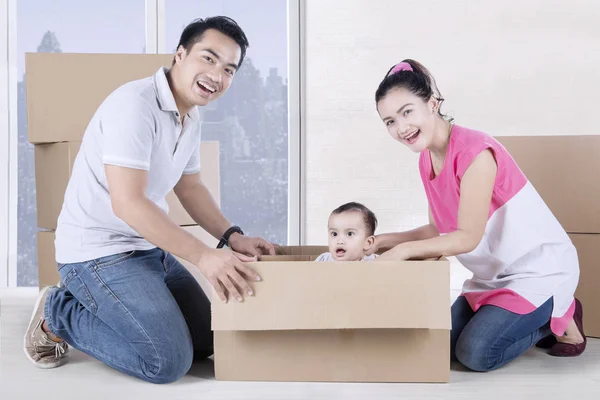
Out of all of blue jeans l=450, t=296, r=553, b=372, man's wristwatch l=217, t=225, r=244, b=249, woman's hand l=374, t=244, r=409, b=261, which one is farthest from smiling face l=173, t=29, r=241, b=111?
blue jeans l=450, t=296, r=553, b=372

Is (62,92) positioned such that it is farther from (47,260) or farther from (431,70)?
(431,70)

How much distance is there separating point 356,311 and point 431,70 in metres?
2.19

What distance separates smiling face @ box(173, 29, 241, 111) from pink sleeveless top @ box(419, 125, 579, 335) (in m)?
0.61

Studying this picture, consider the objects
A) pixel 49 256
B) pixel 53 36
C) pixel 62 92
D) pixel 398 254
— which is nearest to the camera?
pixel 398 254

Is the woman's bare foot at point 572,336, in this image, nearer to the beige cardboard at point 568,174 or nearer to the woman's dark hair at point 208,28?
the beige cardboard at point 568,174

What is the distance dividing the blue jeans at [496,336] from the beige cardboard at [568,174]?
1.48ft

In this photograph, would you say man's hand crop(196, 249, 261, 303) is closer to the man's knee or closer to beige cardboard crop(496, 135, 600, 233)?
the man's knee

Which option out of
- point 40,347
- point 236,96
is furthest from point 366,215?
point 236,96

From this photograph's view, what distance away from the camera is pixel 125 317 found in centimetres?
166

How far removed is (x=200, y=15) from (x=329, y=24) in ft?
2.11

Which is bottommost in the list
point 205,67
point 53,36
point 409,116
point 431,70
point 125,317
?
point 125,317

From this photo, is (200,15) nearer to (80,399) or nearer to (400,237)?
(400,237)

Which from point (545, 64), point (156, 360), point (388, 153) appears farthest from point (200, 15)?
point (156, 360)

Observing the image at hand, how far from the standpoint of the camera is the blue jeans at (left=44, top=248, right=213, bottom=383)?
1651 millimetres
